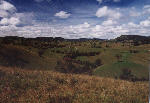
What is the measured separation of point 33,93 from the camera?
5.64 meters

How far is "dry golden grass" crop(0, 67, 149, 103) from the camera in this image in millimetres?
5504

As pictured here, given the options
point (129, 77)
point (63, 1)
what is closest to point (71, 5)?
point (63, 1)

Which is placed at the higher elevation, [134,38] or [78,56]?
[134,38]

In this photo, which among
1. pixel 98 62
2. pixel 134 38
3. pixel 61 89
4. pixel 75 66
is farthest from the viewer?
pixel 98 62

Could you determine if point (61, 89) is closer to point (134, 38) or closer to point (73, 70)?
point (73, 70)

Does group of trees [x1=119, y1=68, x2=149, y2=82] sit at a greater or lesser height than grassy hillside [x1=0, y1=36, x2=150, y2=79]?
lesser

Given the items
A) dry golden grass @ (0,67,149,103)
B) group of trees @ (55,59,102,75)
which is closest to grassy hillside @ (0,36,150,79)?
group of trees @ (55,59,102,75)

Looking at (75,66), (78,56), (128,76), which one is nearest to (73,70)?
(75,66)

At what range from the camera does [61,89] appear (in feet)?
19.8

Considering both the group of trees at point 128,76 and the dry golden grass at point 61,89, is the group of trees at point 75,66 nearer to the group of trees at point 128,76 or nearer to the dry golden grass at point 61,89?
the dry golden grass at point 61,89

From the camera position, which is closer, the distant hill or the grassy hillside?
the grassy hillside

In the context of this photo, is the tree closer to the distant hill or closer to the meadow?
the meadow

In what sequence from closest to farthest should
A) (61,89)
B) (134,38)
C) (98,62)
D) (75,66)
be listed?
(61,89) → (134,38) → (75,66) → (98,62)

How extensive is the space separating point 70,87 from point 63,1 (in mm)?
2202
